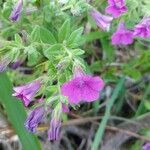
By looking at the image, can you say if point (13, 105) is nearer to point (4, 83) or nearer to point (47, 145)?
point (4, 83)

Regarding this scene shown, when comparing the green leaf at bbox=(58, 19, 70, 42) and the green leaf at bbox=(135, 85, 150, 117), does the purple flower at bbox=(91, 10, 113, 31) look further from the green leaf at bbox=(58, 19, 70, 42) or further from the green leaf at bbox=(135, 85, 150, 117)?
the green leaf at bbox=(135, 85, 150, 117)

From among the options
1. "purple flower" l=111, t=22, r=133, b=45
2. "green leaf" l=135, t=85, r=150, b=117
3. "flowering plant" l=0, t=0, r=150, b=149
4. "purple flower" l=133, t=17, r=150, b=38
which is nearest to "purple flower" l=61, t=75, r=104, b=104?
"flowering plant" l=0, t=0, r=150, b=149

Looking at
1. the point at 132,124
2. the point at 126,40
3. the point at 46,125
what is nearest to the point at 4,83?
the point at 46,125

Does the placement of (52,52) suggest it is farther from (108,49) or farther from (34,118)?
(108,49)

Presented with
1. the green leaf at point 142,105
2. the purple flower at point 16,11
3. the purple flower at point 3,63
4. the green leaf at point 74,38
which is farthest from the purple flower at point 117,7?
the green leaf at point 142,105

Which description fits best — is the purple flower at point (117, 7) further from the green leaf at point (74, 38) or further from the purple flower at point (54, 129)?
the purple flower at point (54, 129)

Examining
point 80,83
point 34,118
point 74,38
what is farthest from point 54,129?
point 74,38

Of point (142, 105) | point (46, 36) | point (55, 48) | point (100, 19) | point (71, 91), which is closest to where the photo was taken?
point (71, 91)
